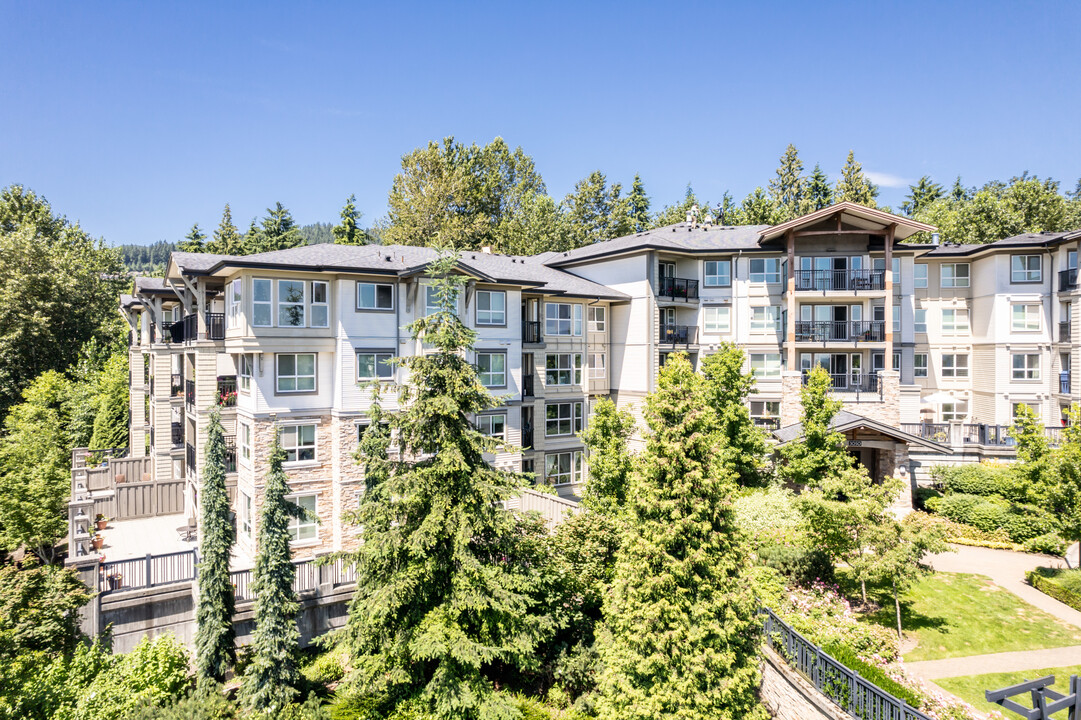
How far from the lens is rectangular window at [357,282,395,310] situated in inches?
921

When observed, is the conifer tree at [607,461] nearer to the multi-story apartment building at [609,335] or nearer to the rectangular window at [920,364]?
the multi-story apartment building at [609,335]

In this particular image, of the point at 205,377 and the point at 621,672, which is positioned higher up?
the point at 205,377

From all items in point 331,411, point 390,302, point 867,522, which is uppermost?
point 390,302

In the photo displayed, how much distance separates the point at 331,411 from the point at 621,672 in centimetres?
1539

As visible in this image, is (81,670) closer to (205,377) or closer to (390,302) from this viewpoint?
(205,377)

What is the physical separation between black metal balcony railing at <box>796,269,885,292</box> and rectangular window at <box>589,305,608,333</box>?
36.9 feet

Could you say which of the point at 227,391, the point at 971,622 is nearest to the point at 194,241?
the point at 227,391

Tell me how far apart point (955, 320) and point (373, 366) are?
118ft

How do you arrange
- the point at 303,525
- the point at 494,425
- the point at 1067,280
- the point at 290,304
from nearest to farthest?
the point at 290,304 < the point at 303,525 < the point at 494,425 < the point at 1067,280

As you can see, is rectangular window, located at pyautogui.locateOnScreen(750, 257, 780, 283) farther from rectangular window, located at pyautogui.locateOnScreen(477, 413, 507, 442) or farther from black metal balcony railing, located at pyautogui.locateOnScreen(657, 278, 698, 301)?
rectangular window, located at pyautogui.locateOnScreen(477, 413, 507, 442)

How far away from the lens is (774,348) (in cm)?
3388

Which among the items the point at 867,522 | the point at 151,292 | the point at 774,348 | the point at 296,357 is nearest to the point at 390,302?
the point at 296,357

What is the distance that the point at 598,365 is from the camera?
34875 mm

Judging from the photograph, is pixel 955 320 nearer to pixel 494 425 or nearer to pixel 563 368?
pixel 563 368
